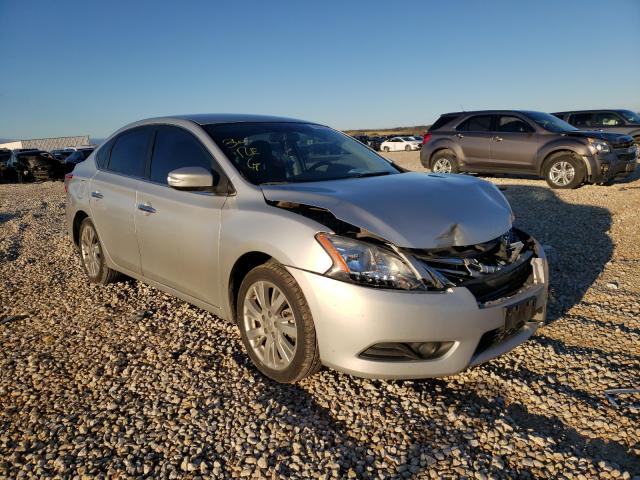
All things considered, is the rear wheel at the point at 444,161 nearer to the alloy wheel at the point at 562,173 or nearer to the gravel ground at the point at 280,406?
the alloy wheel at the point at 562,173

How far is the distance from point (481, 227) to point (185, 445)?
1957mm

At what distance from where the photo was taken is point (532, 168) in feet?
35.7

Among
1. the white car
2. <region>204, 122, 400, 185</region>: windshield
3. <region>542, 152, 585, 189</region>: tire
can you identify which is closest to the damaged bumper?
<region>204, 122, 400, 185</region>: windshield

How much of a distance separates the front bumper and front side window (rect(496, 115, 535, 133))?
9557 millimetres

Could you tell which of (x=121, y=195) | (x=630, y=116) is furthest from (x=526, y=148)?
(x=121, y=195)

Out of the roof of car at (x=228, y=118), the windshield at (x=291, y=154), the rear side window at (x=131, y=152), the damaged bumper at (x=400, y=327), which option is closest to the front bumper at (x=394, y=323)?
the damaged bumper at (x=400, y=327)

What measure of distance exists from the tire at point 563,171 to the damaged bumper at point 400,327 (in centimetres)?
873

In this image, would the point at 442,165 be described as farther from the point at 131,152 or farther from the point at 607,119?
the point at 131,152

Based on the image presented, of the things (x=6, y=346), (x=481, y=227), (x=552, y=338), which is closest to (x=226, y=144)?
(x=481, y=227)

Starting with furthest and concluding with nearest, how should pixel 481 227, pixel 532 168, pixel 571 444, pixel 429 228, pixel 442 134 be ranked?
pixel 442 134, pixel 532 168, pixel 481 227, pixel 429 228, pixel 571 444

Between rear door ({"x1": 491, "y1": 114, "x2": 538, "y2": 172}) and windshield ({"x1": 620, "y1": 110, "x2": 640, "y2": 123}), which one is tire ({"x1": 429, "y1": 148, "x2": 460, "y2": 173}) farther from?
windshield ({"x1": 620, "y1": 110, "x2": 640, "y2": 123})

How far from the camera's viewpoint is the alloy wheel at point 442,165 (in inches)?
480

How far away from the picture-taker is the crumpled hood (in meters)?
2.64

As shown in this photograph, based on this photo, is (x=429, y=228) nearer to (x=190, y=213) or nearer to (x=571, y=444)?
(x=571, y=444)
